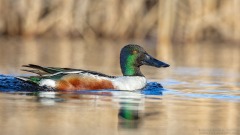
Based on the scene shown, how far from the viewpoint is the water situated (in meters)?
6.28

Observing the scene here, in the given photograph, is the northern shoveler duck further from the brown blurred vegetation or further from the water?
the brown blurred vegetation

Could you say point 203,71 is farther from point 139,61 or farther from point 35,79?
point 35,79

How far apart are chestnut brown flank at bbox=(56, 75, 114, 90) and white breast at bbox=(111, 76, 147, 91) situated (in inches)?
7.6

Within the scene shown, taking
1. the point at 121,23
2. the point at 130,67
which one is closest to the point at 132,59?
the point at 130,67

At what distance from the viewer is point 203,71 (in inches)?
492

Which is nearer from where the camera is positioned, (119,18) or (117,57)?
(117,57)

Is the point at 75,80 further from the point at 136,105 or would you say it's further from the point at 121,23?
the point at 121,23

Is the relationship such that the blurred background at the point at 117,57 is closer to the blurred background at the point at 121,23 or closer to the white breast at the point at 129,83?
the blurred background at the point at 121,23

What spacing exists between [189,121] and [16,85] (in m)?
2.80

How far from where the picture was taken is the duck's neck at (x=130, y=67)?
30.9ft

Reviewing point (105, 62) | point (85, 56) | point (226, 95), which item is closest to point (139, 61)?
point (226, 95)

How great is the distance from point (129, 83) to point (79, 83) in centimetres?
62

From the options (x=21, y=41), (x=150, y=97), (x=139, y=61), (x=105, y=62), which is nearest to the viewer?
(x=150, y=97)

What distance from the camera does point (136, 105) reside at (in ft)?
25.4
